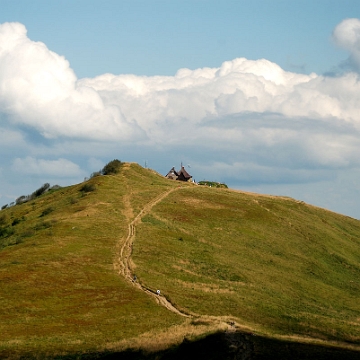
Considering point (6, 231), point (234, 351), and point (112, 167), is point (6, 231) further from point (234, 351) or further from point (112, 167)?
point (234, 351)

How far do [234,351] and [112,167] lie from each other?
110m

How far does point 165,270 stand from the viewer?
85750 mm

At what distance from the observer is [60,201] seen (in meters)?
130

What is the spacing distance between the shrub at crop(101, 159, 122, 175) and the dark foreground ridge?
3978 inches

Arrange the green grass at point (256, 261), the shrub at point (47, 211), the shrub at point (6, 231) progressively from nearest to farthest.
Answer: the green grass at point (256, 261) < the shrub at point (6, 231) < the shrub at point (47, 211)

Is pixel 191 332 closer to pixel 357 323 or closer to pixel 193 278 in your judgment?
pixel 193 278

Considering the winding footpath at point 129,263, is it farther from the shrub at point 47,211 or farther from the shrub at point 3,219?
the shrub at point 3,219

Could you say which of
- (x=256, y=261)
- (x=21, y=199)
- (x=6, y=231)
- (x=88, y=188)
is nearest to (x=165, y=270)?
(x=256, y=261)

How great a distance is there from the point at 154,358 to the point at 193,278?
34.5 m

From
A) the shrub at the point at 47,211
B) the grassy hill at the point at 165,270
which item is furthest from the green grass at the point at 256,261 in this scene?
the shrub at the point at 47,211

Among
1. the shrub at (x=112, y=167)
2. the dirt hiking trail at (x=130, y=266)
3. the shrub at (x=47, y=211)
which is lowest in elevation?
the dirt hiking trail at (x=130, y=266)

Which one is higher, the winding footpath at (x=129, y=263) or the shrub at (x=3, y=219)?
the shrub at (x=3, y=219)

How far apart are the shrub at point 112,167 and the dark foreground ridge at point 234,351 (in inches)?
3978

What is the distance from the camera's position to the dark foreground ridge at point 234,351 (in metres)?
48.5
